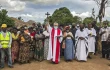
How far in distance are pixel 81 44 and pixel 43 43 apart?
183 centimetres

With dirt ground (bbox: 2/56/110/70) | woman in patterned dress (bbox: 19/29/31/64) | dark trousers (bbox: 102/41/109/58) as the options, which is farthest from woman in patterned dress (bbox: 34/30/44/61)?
dark trousers (bbox: 102/41/109/58)

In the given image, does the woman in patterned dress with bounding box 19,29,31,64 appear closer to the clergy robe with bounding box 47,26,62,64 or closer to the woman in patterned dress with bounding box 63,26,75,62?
the clergy robe with bounding box 47,26,62,64

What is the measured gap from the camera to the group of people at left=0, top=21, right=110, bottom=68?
33.0ft

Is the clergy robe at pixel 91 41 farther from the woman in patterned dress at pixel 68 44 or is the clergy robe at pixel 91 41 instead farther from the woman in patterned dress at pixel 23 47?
the woman in patterned dress at pixel 23 47

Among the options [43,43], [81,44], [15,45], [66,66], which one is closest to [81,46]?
[81,44]

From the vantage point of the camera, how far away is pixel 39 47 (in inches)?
425

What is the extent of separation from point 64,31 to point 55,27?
19.8 inches

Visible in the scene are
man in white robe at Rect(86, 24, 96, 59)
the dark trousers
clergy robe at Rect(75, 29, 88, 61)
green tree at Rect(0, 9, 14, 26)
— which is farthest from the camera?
green tree at Rect(0, 9, 14, 26)

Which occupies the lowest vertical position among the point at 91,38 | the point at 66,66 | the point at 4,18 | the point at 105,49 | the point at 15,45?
the point at 66,66

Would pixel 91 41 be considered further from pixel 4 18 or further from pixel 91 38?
pixel 4 18

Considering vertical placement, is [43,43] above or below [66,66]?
above

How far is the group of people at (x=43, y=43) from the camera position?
10.0 metres

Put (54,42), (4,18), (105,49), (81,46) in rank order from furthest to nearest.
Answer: (4,18)
(105,49)
(81,46)
(54,42)

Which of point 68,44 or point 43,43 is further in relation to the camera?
point 43,43
